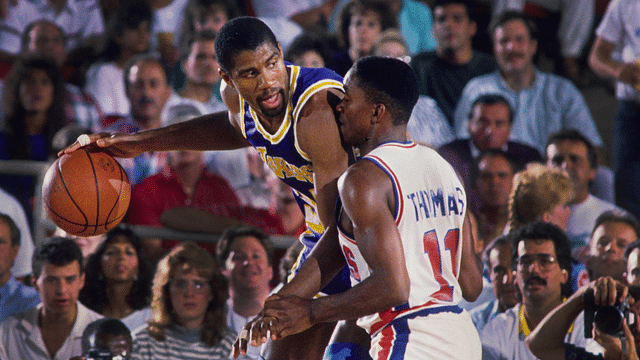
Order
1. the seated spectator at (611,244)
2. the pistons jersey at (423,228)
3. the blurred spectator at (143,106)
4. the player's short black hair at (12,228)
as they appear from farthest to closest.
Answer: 1. the blurred spectator at (143,106)
2. the player's short black hair at (12,228)
3. the seated spectator at (611,244)
4. the pistons jersey at (423,228)

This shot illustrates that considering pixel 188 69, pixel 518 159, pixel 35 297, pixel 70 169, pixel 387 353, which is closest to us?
pixel 387 353

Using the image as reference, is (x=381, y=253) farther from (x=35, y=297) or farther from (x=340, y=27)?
(x=340, y=27)

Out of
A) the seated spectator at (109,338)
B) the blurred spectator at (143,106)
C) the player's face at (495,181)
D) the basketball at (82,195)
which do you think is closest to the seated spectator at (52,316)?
the seated spectator at (109,338)

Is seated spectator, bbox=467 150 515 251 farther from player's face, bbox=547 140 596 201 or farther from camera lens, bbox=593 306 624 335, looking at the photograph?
camera lens, bbox=593 306 624 335

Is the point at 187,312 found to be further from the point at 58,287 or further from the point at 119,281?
the point at 58,287

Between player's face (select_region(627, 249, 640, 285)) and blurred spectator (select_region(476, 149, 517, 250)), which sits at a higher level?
blurred spectator (select_region(476, 149, 517, 250))

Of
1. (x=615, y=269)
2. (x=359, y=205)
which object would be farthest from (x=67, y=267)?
(x=615, y=269)

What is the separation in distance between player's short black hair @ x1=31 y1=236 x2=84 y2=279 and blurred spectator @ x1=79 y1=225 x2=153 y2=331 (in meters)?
0.27

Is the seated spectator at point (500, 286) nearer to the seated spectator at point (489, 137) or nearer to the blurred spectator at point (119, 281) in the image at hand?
the seated spectator at point (489, 137)

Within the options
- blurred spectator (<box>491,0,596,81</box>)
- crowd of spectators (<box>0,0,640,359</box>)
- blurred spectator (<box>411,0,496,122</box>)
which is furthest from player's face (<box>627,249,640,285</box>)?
blurred spectator (<box>491,0,596,81</box>)

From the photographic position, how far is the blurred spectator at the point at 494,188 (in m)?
6.18

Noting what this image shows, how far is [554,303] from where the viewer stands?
4676mm

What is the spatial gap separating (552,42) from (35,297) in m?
5.48

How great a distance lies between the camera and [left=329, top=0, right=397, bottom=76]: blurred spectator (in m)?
7.20
